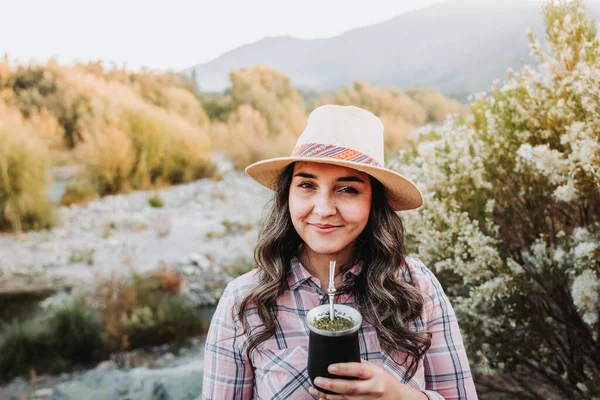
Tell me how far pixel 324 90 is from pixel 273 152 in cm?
360

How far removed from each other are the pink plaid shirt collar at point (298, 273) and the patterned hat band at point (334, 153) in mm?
354

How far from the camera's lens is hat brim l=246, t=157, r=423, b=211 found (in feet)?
4.54

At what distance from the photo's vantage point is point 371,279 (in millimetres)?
1509

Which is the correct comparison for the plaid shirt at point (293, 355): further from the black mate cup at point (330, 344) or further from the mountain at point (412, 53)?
the mountain at point (412, 53)

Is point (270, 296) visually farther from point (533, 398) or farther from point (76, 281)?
point (76, 281)

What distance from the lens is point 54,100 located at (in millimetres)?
7578

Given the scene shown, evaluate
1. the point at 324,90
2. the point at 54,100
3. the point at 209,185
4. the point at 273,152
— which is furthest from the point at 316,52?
the point at 54,100

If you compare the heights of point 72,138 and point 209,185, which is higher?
point 72,138

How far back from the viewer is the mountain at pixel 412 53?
10.8 m

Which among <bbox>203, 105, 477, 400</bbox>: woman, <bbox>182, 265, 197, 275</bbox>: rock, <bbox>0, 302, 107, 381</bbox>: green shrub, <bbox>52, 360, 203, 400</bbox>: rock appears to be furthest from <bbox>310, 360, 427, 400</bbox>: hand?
<bbox>182, 265, 197, 275</bbox>: rock

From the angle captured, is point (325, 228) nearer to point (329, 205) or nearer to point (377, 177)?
point (329, 205)

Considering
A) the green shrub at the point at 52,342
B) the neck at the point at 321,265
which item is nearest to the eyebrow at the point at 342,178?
the neck at the point at 321,265

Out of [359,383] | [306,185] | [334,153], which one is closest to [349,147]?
[334,153]

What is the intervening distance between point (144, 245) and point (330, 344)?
600 cm
